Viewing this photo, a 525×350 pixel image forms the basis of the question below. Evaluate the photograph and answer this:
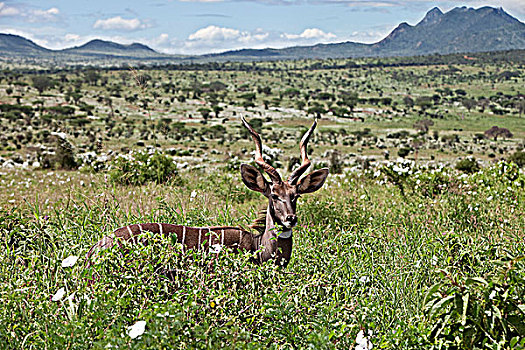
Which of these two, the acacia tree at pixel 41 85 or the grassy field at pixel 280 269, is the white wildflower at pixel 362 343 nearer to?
the grassy field at pixel 280 269

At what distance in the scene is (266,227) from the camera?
5.27 m

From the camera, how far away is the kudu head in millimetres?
4902

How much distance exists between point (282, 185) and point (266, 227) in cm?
51

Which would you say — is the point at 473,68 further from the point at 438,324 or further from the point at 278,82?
the point at 438,324

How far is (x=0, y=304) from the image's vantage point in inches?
151

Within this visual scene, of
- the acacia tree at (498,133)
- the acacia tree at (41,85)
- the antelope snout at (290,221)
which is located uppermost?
the antelope snout at (290,221)

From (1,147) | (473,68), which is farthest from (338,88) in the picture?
(1,147)

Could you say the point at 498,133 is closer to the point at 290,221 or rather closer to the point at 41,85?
the point at 290,221

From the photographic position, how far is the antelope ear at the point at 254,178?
17.1 ft

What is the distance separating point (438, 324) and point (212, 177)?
29.8 feet

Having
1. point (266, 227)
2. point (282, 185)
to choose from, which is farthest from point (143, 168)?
point (282, 185)

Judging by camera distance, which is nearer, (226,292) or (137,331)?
(137,331)

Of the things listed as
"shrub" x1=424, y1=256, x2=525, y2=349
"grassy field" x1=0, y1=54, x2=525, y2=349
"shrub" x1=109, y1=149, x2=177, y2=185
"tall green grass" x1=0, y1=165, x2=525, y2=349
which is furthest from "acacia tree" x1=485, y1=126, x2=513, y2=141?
"shrub" x1=424, y1=256, x2=525, y2=349

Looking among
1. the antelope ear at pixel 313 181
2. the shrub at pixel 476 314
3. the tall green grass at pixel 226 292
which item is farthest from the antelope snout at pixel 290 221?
the shrub at pixel 476 314
